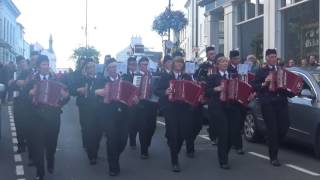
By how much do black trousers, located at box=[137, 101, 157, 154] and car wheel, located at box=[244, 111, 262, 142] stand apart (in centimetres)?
223

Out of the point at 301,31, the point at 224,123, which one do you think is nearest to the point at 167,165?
the point at 224,123

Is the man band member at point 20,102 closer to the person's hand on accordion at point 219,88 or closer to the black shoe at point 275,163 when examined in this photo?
the person's hand on accordion at point 219,88

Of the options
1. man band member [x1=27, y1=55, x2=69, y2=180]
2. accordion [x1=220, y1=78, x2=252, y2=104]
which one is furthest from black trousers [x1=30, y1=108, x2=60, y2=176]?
accordion [x1=220, y1=78, x2=252, y2=104]

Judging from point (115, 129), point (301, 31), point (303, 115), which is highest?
point (301, 31)

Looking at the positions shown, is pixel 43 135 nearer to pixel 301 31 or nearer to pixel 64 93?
pixel 64 93

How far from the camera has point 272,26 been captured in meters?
25.7

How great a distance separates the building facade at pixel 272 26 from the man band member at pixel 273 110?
38.8ft

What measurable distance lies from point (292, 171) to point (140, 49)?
1068 inches

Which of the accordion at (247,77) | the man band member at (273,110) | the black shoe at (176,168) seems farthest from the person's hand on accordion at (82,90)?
the man band member at (273,110)

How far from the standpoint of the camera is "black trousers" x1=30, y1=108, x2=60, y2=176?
9.38 m

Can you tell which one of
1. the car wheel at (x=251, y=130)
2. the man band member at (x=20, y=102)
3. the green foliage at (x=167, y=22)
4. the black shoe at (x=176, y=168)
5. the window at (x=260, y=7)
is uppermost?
the green foliage at (x=167, y=22)

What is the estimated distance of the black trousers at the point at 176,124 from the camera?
1033 centimetres

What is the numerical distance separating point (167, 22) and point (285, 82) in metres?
29.1

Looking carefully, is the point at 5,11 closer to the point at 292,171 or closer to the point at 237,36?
the point at 237,36
